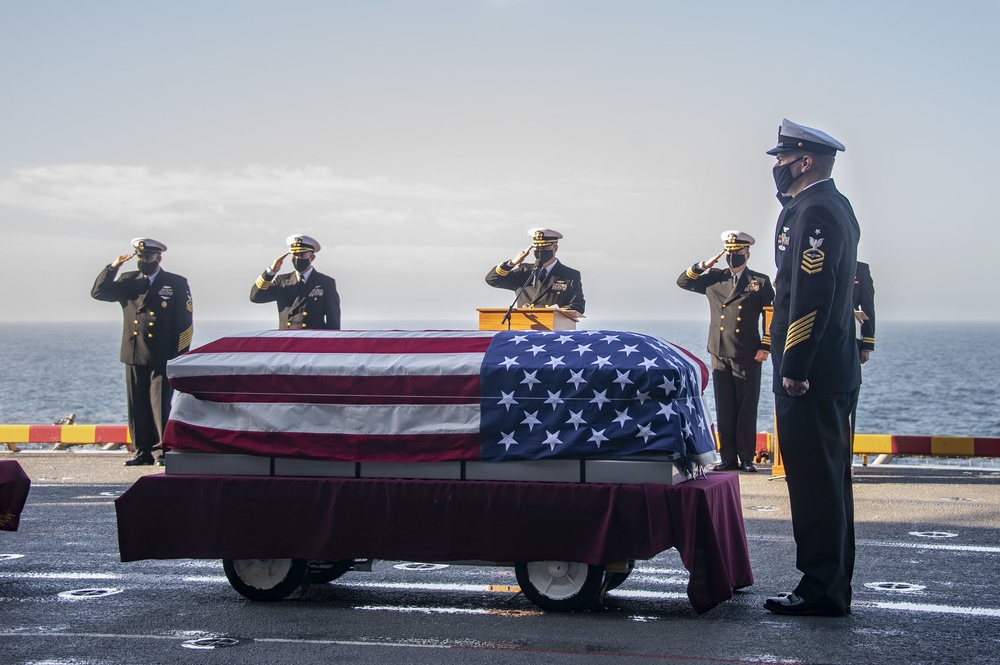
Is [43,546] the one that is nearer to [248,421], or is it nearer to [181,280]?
[248,421]

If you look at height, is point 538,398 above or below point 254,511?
above

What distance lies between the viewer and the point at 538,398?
6.29 metres

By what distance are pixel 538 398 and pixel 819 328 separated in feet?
4.70

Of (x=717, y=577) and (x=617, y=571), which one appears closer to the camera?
(x=717, y=577)

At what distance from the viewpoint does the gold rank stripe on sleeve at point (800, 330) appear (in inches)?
246

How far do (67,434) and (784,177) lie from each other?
1158 cm

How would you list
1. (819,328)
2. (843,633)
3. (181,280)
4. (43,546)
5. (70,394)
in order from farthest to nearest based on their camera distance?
(70,394), (181,280), (43,546), (819,328), (843,633)

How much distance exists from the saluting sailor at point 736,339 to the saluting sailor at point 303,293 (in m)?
3.84

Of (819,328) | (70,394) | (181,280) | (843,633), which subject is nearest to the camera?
(843,633)

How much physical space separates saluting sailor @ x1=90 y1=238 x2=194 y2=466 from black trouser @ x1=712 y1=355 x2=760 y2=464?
594cm

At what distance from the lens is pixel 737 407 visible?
13.4 m

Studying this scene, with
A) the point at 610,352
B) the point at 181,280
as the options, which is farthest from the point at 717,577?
the point at 181,280

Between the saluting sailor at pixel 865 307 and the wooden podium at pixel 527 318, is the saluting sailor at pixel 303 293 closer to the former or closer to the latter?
the wooden podium at pixel 527 318

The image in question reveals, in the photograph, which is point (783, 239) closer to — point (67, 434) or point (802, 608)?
point (802, 608)
